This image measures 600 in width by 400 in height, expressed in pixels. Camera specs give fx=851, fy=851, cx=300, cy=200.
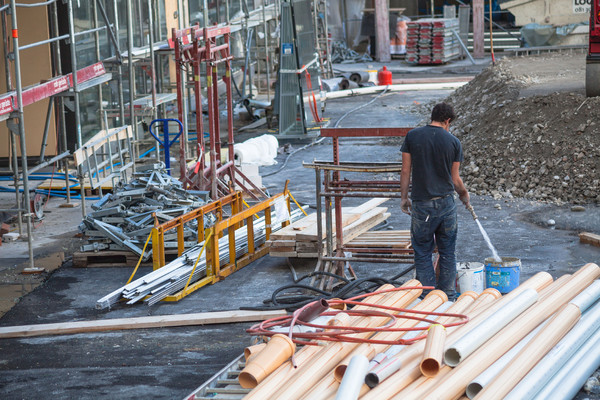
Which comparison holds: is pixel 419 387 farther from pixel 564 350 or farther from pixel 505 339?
pixel 564 350

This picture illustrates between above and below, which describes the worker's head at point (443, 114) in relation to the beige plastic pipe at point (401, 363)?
above

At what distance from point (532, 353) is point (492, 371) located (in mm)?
507

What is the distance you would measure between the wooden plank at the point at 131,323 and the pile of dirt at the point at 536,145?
23.3 ft

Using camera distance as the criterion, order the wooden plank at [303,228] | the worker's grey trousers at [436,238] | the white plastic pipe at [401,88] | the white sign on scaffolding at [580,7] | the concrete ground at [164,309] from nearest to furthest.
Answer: the concrete ground at [164,309]
the worker's grey trousers at [436,238]
the wooden plank at [303,228]
the white plastic pipe at [401,88]
the white sign on scaffolding at [580,7]

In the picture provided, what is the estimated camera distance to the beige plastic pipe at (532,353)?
234 inches

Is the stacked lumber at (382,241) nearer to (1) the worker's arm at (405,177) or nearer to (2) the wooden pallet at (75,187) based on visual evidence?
(1) the worker's arm at (405,177)

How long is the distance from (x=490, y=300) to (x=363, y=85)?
2461 centimetres

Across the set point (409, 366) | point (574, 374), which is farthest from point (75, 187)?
point (574, 374)

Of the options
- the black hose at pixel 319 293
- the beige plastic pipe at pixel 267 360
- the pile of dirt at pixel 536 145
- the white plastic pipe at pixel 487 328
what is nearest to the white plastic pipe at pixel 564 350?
the white plastic pipe at pixel 487 328

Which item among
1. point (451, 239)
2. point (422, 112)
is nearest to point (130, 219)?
point (451, 239)

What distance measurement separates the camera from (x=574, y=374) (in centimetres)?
665

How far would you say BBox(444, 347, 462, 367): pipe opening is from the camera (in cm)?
618

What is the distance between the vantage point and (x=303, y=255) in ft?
34.3

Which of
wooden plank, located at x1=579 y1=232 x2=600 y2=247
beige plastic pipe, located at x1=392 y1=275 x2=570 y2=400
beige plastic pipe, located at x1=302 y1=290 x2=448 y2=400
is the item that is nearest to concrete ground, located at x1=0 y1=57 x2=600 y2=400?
wooden plank, located at x1=579 y1=232 x2=600 y2=247
